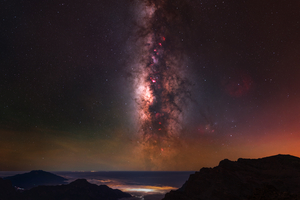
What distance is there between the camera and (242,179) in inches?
2013

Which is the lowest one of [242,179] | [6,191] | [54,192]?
[54,192]

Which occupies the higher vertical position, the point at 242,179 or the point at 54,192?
the point at 242,179

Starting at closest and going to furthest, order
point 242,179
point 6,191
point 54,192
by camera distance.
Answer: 1. point 242,179
2. point 6,191
3. point 54,192

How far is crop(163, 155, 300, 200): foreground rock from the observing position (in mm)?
46022

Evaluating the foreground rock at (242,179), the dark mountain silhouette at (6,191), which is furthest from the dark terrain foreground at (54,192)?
the foreground rock at (242,179)

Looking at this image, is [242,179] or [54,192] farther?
[54,192]

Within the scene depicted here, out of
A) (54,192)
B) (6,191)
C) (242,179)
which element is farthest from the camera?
(54,192)

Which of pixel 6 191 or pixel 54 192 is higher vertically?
pixel 6 191

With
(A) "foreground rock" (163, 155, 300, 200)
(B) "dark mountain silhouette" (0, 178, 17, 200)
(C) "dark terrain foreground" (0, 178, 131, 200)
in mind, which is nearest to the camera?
(A) "foreground rock" (163, 155, 300, 200)

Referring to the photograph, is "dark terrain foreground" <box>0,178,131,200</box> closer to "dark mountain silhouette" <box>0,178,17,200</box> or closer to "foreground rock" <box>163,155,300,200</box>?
"dark mountain silhouette" <box>0,178,17,200</box>

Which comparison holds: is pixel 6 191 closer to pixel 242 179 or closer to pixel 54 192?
pixel 54 192

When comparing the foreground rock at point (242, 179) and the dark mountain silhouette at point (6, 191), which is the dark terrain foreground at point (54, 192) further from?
the foreground rock at point (242, 179)

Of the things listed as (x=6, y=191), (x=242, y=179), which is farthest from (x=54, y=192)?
(x=242, y=179)

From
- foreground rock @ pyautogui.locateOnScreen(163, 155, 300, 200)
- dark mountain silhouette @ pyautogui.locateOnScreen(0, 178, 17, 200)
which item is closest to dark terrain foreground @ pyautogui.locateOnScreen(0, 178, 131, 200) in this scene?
dark mountain silhouette @ pyautogui.locateOnScreen(0, 178, 17, 200)
